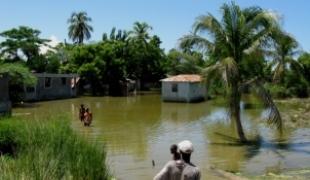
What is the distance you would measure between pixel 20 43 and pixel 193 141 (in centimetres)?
3230

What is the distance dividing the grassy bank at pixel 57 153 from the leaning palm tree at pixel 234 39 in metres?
10.5

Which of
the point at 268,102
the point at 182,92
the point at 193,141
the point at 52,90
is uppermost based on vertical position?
the point at 52,90

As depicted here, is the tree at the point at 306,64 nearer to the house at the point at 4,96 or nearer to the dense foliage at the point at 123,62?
the dense foliage at the point at 123,62

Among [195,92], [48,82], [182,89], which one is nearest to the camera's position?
[182,89]

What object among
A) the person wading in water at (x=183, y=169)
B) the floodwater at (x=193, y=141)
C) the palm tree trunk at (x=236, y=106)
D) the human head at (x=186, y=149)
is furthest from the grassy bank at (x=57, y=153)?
the palm tree trunk at (x=236, y=106)

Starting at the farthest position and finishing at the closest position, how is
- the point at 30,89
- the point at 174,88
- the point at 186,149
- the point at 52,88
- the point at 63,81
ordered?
the point at 63,81 → the point at 52,88 → the point at 30,89 → the point at 174,88 → the point at 186,149

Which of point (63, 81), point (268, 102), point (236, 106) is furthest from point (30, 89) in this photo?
point (268, 102)

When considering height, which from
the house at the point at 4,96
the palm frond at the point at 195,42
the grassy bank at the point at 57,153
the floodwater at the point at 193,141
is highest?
the palm frond at the point at 195,42

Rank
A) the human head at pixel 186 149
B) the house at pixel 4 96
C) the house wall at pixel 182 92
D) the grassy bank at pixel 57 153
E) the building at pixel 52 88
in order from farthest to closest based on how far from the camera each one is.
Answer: the building at pixel 52 88 < the house wall at pixel 182 92 < the house at pixel 4 96 < the grassy bank at pixel 57 153 < the human head at pixel 186 149

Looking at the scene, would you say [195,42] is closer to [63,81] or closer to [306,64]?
[63,81]

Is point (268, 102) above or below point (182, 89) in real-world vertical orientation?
below

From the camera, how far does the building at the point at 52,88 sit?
4716 cm

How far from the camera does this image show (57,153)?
35.6 ft

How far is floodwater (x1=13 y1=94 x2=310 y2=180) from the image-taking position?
16.3 metres
